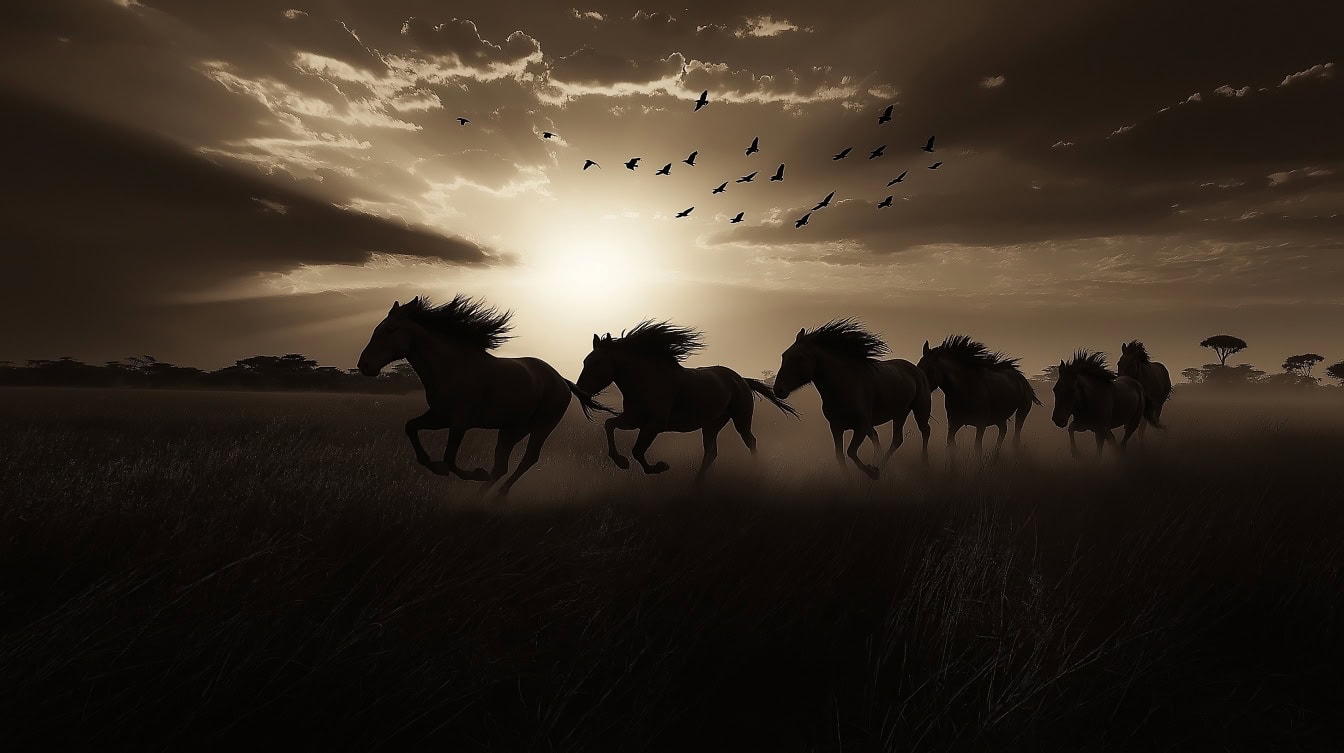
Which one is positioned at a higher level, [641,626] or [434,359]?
[434,359]

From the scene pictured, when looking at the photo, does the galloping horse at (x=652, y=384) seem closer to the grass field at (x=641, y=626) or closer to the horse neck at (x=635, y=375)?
the horse neck at (x=635, y=375)

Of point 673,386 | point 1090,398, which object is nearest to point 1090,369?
point 1090,398

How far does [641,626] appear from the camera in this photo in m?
3.34

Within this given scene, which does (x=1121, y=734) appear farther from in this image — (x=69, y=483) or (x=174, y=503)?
(x=69, y=483)

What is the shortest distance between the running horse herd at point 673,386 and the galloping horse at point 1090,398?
29 mm

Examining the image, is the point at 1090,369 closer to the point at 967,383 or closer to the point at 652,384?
the point at 967,383

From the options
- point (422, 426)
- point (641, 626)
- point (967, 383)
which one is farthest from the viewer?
point (967, 383)

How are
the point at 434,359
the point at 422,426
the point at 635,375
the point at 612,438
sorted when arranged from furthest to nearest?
the point at 635,375 → the point at 612,438 → the point at 422,426 → the point at 434,359

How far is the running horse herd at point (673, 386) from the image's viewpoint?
7297 mm

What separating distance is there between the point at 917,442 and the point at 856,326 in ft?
27.3

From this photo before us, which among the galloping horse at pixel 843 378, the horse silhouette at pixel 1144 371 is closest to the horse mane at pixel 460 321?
the galloping horse at pixel 843 378

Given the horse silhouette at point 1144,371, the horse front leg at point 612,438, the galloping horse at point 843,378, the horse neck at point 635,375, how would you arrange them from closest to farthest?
the horse front leg at point 612,438 → the horse neck at point 635,375 → the galloping horse at point 843,378 → the horse silhouette at point 1144,371

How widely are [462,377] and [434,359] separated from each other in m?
0.39

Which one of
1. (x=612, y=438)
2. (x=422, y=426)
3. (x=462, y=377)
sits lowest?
(x=612, y=438)
